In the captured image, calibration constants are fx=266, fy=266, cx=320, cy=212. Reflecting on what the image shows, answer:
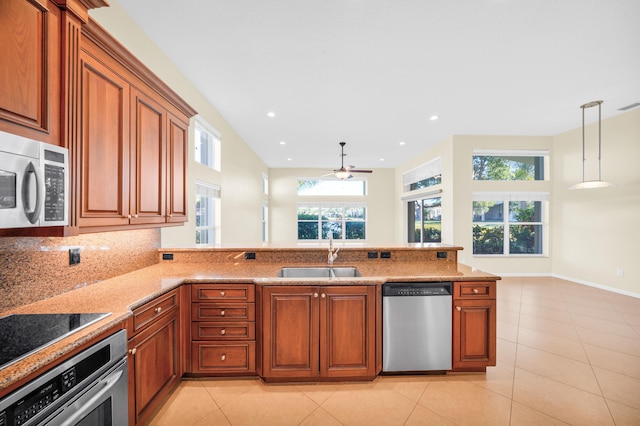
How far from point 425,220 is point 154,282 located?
6840 mm

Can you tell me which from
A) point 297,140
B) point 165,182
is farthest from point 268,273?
point 297,140

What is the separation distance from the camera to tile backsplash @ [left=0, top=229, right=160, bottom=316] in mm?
1431

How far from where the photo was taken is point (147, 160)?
1.96 m

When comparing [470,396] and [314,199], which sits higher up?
[314,199]

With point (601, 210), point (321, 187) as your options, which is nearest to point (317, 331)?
point (601, 210)

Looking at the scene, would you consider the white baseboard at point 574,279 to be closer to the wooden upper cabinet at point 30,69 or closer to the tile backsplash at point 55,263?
the tile backsplash at point 55,263

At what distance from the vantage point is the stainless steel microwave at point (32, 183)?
993mm

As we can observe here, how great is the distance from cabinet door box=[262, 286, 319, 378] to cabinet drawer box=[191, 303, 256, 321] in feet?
0.46

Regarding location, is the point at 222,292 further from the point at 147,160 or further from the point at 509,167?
the point at 509,167

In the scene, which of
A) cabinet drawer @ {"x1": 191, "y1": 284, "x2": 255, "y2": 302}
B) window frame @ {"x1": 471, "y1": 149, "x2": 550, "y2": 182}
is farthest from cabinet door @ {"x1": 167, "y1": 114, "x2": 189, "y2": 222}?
window frame @ {"x1": 471, "y1": 149, "x2": 550, "y2": 182}

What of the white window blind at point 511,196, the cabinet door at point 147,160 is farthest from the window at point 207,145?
the white window blind at point 511,196

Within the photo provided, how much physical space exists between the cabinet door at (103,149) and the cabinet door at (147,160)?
0.08 m

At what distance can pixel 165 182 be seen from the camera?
2164 millimetres

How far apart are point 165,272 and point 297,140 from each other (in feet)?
14.0
